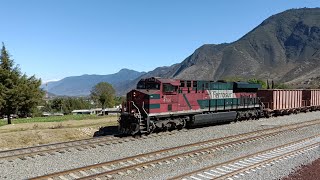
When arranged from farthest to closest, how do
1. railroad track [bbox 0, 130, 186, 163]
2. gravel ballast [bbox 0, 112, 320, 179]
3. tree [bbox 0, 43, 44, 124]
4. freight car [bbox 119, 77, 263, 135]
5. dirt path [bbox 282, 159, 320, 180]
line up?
tree [bbox 0, 43, 44, 124] < freight car [bbox 119, 77, 263, 135] < railroad track [bbox 0, 130, 186, 163] < gravel ballast [bbox 0, 112, 320, 179] < dirt path [bbox 282, 159, 320, 180]

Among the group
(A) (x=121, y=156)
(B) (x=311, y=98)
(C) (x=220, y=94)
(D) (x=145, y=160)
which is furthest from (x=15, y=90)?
(B) (x=311, y=98)

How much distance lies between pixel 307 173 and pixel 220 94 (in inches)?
641

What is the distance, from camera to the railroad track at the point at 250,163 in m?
12.5

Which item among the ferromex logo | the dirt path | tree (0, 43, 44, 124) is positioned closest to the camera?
the dirt path

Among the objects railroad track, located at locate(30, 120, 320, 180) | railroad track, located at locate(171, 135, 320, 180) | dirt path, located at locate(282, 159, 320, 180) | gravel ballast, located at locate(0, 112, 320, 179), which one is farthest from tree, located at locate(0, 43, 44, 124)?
dirt path, located at locate(282, 159, 320, 180)

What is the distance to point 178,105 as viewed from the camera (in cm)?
2420

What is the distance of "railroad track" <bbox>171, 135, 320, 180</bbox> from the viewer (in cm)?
1254

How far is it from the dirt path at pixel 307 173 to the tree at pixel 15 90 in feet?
97.1

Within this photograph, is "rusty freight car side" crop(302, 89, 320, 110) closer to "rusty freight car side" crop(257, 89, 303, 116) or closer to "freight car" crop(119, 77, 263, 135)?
"rusty freight car side" crop(257, 89, 303, 116)

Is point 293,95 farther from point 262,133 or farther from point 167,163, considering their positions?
point 167,163

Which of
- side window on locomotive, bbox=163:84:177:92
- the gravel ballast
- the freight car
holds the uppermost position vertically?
side window on locomotive, bbox=163:84:177:92

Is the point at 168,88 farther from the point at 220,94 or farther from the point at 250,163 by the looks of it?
the point at 250,163

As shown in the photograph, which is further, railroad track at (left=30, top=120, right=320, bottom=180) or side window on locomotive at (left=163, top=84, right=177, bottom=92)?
side window on locomotive at (left=163, top=84, right=177, bottom=92)

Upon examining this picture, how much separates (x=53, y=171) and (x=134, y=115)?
878cm
